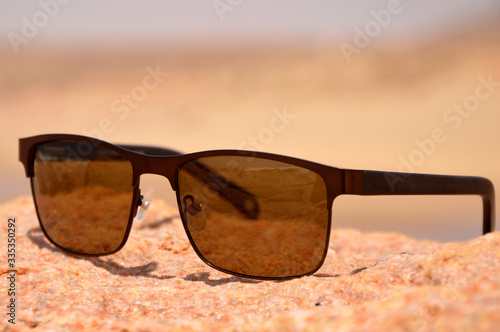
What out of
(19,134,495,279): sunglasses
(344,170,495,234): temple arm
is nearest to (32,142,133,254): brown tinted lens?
(19,134,495,279): sunglasses

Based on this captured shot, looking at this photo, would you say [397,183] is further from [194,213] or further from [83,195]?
[83,195]

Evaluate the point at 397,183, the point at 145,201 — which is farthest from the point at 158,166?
the point at 397,183

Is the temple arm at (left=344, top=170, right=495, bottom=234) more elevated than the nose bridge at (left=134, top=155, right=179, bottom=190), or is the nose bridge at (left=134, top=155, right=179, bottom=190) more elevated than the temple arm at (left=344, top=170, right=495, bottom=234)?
the nose bridge at (left=134, top=155, right=179, bottom=190)

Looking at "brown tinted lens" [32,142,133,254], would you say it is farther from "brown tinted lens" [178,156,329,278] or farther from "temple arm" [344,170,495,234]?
"temple arm" [344,170,495,234]

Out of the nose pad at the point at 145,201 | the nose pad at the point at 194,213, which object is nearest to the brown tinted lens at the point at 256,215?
the nose pad at the point at 194,213

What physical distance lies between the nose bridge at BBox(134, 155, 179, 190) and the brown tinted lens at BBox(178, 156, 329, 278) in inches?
1.0

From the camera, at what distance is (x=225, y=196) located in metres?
1.03

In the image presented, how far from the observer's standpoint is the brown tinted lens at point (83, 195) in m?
1.17

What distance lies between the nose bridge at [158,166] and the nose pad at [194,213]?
51mm

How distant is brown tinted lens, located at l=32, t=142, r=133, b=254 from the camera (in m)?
1.17

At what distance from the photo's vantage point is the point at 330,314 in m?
0.51

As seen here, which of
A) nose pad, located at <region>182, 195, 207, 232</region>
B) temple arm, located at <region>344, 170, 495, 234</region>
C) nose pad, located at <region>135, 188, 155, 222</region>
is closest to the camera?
temple arm, located at <region>344, 170, 495, 234</region>

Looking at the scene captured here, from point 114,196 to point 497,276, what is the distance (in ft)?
3.22

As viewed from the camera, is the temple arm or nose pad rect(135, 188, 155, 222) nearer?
the temple arm
